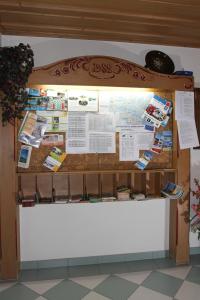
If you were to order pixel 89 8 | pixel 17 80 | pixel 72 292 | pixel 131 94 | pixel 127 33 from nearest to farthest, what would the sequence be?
1. pixel 89 8
2. pixel 17 80
3. pixel 72 292
4. pixel 127 33
5. pixel 131 94

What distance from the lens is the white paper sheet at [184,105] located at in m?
2.75

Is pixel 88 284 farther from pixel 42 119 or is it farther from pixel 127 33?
pixel 127 33

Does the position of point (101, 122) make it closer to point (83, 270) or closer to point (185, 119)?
point (185, 119)

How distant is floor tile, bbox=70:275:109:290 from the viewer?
248 centimetres

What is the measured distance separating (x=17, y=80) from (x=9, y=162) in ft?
2.41

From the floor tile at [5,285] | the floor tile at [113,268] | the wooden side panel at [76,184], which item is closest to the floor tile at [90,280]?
the floor tile at [113,268]

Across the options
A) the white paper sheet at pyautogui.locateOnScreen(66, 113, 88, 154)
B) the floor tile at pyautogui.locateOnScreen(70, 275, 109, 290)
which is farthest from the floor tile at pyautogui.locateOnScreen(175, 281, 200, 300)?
the white paper sheet at pyautogui.locateOnScreen(66, 113, 88, 154)

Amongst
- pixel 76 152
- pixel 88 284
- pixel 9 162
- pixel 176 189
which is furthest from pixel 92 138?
pixel 88 284

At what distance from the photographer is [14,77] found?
2.20 metres

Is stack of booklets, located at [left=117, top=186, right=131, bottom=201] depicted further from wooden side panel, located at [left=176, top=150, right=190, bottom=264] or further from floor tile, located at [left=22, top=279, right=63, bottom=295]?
floor tile, located at [left=22, top=279, right=63, bottom=295]

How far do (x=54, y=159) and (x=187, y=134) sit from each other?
136 cm

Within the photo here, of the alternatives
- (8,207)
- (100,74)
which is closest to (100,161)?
(100,74)

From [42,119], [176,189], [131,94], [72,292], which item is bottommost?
[72,292]

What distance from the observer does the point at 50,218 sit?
280cm
